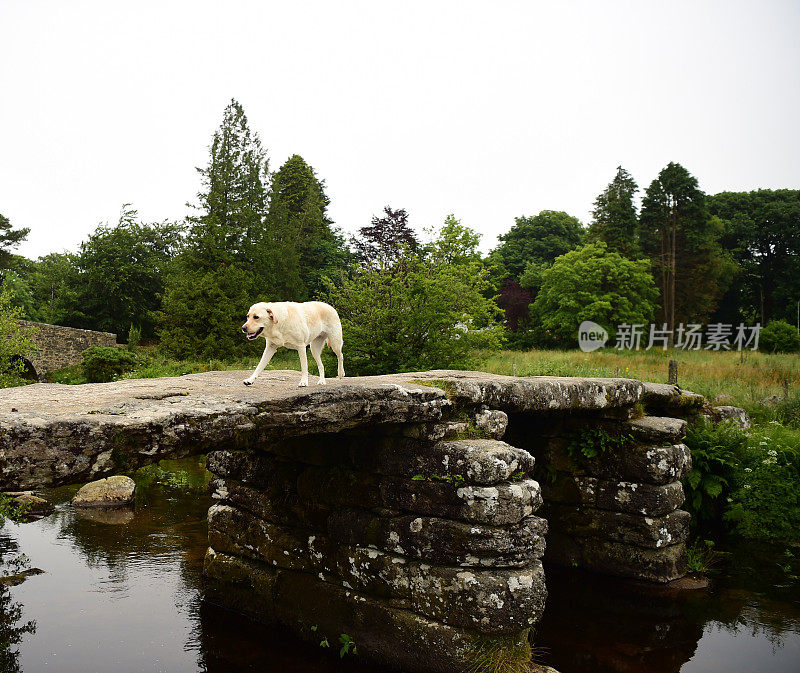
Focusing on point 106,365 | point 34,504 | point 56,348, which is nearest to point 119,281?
point 56,348

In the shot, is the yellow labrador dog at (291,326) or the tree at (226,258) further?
the tree at (226,258)

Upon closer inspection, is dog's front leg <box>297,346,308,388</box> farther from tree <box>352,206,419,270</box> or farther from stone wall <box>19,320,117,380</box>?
stone wall <box>19,320,117,380</box>

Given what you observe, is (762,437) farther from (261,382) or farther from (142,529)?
(142,529)

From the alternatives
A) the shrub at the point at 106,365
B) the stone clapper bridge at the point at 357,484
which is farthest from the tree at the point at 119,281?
the stone clapper bridge at the point at 357,484

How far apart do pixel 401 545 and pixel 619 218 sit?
3588 centimetres

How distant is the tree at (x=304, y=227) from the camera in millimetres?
32344

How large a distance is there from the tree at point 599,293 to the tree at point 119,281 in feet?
78.0

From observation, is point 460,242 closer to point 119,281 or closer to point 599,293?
point 599,293

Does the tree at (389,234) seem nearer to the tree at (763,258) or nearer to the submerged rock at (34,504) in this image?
the submerged rock at (34,504)

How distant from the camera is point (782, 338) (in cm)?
2980

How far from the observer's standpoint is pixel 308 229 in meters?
38.2

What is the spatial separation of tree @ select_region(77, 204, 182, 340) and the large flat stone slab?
99.2ft

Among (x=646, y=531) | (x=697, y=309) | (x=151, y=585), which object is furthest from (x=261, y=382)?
(x=697, y=309)

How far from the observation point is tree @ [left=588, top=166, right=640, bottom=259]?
3647 centimetres
